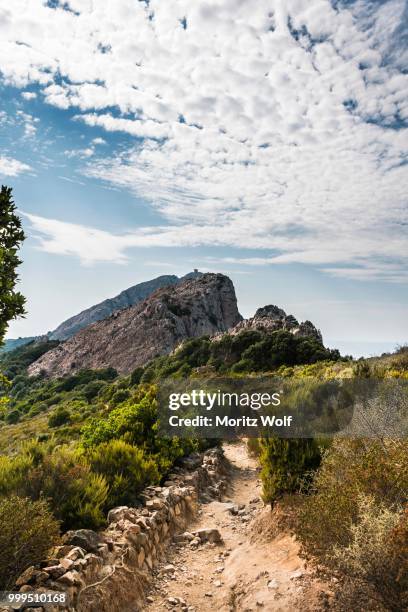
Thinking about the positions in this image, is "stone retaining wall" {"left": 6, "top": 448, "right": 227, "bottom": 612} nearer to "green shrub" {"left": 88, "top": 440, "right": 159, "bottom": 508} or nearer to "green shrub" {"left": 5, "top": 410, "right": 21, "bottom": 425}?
"green shrub" {"left": 88, "top": 440, "right": 159, "bottom": 508}

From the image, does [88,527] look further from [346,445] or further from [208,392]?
[208,392]

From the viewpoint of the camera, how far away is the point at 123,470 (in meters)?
9.82

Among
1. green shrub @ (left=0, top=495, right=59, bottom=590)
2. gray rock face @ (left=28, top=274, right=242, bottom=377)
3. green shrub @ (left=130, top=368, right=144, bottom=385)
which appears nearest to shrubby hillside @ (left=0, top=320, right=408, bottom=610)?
green shrub @ (left=0, top=495, right=59, bottom=590)

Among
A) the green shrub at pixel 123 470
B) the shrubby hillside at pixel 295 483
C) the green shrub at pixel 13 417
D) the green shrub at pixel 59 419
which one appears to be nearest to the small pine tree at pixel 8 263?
the shrubby hillside at pixel 295 483

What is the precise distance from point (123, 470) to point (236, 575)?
138 inches

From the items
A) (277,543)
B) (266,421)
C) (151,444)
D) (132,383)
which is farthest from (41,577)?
(132,383)

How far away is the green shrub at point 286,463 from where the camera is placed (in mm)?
8453

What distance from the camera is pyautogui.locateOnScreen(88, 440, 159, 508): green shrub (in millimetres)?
8994

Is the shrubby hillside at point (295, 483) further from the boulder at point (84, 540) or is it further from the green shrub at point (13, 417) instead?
the green shrub at point (13, 417)

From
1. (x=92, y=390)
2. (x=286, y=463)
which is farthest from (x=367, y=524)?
(x=92, y=390)

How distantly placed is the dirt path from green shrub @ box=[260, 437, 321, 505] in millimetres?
651

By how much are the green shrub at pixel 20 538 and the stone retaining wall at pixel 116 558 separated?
0.44 feet

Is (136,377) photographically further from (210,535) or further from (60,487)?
(60,487)

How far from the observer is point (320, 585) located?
220 inches
